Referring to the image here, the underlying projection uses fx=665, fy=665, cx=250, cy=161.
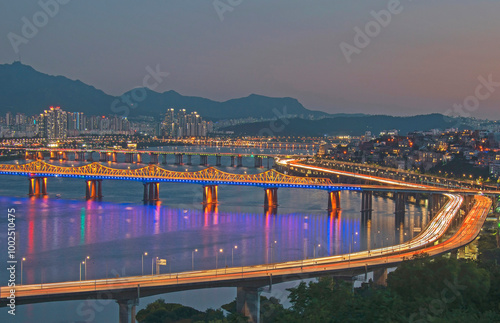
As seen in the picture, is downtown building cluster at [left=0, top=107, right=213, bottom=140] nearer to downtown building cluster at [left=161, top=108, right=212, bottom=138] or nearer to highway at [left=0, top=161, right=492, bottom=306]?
downtown building cluster at [left=161, top=108, right=212, bottom=138]

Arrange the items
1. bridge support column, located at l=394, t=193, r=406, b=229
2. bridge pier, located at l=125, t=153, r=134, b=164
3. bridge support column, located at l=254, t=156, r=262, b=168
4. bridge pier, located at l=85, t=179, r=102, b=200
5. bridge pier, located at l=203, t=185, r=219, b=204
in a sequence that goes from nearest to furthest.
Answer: bridge support column, located at l=394, t=193, r=406, b=229, bridge pier, located at l=203, t=185, r=219, b=204, bridge pier, located at l=85, t=179, r=102, b=200, bridge support column, located at l=254, t=156, r=262, b=168, bridge pier, located at l=125, t=153, r=134, b=164

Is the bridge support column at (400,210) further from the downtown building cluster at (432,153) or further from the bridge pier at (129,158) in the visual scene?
the bridge pier at (129,158)

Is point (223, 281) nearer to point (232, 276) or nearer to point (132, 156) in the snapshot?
point (232, 276)

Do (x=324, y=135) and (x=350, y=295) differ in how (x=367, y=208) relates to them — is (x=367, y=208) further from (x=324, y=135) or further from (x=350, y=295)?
(x=324, y=135)

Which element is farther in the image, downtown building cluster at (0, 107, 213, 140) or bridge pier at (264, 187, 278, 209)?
downtown building cluster at (0, 107, 213, 140)

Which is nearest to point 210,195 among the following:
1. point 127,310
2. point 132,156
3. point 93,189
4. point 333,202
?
point 333,202

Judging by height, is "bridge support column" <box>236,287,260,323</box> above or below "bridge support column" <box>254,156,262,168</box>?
below

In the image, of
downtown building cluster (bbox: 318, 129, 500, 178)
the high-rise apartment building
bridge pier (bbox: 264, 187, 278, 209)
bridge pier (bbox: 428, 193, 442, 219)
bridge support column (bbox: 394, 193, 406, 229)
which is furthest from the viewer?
the high-rise apartment building

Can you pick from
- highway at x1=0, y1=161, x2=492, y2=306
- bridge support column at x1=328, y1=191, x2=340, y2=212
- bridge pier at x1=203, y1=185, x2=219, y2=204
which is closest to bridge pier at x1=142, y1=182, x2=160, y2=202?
bridge pier at x1=203, y1=185, x2=219, y2=204
